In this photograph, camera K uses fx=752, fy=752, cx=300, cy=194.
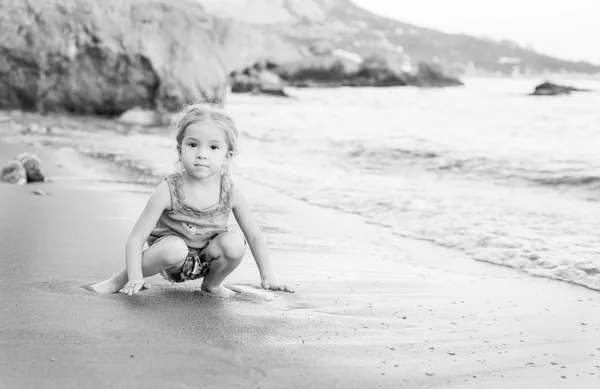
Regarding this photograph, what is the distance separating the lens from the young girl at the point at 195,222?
9.94 ft

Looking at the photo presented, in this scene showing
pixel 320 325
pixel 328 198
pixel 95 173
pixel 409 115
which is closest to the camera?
pixel 320 325

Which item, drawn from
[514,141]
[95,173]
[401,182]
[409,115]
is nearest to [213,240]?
[95,173]

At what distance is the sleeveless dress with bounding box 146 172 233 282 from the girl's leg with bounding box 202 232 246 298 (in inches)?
1.5

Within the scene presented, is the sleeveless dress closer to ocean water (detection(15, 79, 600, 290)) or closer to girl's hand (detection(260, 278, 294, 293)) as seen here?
girl's hand (detection(260, 278, 294, 293))

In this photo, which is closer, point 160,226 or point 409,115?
point 160,226

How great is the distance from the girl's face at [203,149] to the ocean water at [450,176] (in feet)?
6.33

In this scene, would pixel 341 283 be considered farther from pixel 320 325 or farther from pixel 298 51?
pixel 298 51

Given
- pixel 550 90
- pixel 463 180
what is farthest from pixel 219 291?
pixel 550 90

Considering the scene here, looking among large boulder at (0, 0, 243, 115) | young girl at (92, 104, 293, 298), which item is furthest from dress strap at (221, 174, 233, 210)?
large boulder at (0, 0, 243, 115)

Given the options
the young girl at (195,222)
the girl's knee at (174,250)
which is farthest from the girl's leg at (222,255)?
the girl's knee at (174,250)

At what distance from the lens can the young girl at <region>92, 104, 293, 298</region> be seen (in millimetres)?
3029

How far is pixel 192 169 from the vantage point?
3062 millimetres

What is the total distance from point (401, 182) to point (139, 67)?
28.0ft

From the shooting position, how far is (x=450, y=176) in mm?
8328
